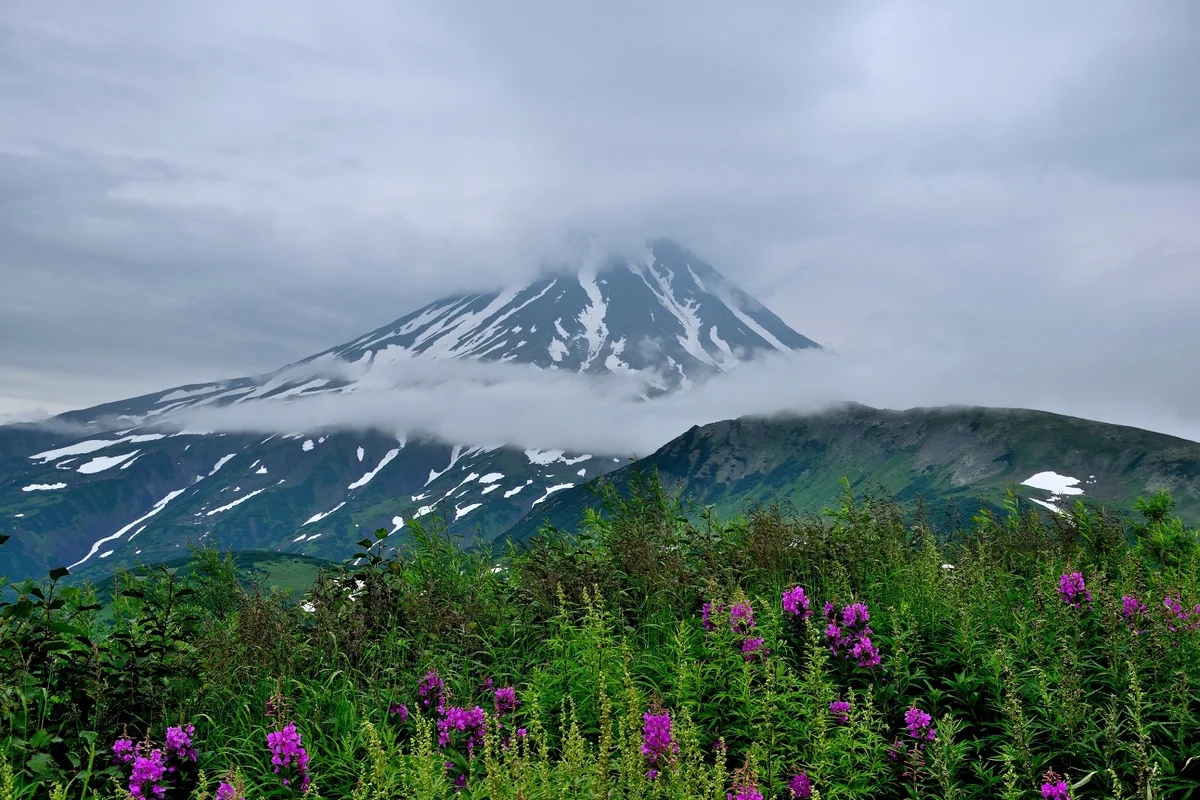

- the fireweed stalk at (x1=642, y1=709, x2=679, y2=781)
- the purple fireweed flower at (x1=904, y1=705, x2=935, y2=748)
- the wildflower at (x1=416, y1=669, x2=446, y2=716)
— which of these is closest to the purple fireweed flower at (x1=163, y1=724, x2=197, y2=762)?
the wildflower at (x1=416, y1=669, x2=446, y2=716)

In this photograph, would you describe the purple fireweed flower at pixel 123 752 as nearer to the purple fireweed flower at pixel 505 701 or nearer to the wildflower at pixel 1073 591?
the purple fireweed flower at pixel 505 701

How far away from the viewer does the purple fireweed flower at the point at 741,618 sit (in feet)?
19.7

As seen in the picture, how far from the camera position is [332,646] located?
294 inches

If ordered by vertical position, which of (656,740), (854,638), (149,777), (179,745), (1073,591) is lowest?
(149,777)

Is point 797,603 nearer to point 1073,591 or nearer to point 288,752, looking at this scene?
point 1073,591

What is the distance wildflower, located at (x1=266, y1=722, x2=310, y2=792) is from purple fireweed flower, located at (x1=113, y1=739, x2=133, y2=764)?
958 mm

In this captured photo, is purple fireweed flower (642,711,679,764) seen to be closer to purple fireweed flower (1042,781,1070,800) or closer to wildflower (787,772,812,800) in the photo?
wildflower (787,772,812,800)

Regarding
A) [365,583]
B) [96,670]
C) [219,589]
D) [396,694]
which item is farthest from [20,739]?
[219,589]

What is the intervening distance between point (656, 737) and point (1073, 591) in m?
4.58

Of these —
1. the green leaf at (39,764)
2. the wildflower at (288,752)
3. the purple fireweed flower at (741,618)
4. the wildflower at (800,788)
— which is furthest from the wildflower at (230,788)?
the purple fireweed flower at (741,618)

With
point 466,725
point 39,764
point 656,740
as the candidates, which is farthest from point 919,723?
point 39,764

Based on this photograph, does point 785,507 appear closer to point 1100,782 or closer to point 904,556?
point 904,556

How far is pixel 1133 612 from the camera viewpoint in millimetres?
6609

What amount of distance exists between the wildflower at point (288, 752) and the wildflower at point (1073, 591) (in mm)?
6382
